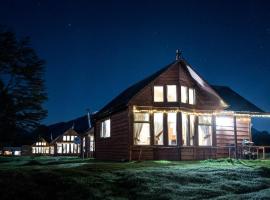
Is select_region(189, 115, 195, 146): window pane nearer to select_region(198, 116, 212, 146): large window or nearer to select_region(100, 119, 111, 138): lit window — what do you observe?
select_region(198, 116, 212, 146): large window

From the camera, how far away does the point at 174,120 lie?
27.0m

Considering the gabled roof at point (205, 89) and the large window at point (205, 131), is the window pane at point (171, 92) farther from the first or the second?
the large window at point (205, 131)

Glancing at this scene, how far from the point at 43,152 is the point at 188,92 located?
235ft

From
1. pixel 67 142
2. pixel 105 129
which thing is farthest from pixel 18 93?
pixel 67 142

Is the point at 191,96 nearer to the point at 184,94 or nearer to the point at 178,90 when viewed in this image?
the point at 184,94

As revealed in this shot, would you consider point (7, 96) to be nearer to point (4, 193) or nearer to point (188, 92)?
point (188, 92)

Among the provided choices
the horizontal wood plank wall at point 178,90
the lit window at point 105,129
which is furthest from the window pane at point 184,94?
the lit window at point 105,129

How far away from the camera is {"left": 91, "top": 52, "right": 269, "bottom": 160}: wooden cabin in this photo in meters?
25.7

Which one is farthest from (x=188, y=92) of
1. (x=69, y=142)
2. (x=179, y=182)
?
(x=69, y=142)

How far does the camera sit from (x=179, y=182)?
15281mm

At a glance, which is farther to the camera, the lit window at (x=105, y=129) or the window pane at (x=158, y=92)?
the lit window at (x=105, y=129)

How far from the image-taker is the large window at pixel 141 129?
2622 centimetres

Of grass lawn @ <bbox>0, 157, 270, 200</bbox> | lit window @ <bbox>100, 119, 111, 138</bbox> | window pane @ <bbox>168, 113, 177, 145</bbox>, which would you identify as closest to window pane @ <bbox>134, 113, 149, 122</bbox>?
window pane @ <bbox>168, 113, 177, 145</bbox>

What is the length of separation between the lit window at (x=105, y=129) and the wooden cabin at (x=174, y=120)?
1.44m
